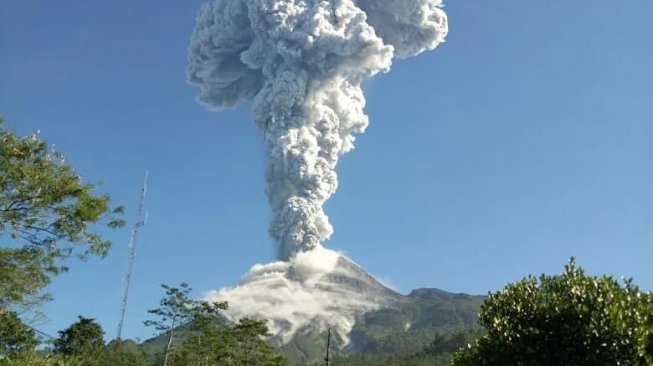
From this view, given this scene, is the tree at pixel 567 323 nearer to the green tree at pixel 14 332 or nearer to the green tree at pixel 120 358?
the green tree at pixel 14 332

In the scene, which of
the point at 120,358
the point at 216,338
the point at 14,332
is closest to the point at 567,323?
the point at 14,332

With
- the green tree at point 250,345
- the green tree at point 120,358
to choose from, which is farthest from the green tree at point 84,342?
the green tree at point 250,345

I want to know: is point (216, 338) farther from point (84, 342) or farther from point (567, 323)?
point (567, 323)

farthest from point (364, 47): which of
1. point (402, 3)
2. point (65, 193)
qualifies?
point (65, 193)

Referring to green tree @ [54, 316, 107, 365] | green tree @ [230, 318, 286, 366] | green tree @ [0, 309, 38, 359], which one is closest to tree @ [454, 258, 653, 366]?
green tree @ [0, 309, 38, 359]

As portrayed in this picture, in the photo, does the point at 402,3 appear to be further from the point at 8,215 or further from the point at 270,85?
the point at 8,215
